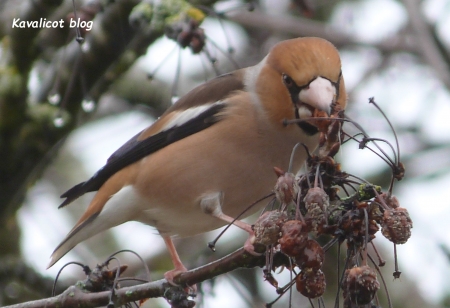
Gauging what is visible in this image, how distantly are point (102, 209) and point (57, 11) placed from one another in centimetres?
198

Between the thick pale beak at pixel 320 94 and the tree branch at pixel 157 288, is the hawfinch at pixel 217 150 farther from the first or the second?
the tree branch at pixel 157 288

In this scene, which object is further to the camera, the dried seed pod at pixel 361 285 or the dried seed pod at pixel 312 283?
the dried seed pod at pixel 312 283

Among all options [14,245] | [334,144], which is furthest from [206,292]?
[14,245]

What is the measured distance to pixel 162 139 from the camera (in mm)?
5012

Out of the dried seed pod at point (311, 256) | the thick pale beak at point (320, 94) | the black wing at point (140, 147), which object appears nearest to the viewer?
the dried seed pod at point (311, 256)

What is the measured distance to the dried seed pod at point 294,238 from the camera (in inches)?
107

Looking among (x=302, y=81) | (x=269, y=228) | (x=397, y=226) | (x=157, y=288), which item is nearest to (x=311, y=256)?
(x=269, y=228)

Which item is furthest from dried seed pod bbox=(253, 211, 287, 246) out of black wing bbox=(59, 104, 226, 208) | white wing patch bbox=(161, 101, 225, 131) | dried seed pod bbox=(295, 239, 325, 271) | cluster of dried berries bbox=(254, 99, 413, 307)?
white wing patch bbox=(161, 101, 225, 131)

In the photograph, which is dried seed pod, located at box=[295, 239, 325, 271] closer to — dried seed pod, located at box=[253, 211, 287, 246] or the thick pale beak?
dried seed pod, located at box=[253, 211, 287, 246]

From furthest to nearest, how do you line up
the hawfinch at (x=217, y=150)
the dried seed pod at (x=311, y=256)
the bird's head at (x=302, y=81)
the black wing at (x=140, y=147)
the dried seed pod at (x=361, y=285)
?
the black wing at (x=140, y=147) → the hawfinch at (x=217, y=150) → the bird's head at (x=302, y=81) → the dried seed pod at (x=311, y=256) → the dried seed pod at (x=361, y=285)

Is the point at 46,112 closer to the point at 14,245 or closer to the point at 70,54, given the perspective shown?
the point at 70,54

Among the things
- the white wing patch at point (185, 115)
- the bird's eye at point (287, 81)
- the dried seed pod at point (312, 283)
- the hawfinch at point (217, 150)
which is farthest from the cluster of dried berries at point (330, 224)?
the white wing patch at point (185, 115)

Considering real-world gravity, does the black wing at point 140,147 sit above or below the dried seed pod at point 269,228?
below

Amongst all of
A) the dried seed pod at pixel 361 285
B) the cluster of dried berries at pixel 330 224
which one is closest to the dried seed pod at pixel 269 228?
the cluster of dried berries at pixel 330 224
